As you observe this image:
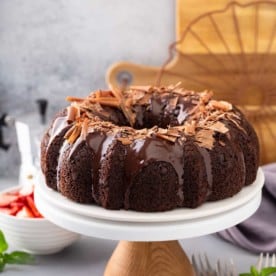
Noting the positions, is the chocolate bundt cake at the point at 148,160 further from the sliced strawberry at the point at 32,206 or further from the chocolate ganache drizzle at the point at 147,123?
the sliced strawberry at the point at 32,206

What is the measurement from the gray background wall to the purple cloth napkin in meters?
0.45

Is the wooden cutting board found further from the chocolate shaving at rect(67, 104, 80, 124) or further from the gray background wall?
the chocolate shaving at rect(67, 104, 80, 124)

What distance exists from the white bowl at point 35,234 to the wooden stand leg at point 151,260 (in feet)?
0.52

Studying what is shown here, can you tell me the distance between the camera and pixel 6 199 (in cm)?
117

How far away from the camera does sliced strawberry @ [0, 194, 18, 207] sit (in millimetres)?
1156

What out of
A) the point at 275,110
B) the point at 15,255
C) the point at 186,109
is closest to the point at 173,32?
the point at 275,110

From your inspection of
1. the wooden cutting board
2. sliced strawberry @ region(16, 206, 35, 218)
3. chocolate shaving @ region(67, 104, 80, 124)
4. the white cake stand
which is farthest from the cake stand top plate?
the wooden cutting board

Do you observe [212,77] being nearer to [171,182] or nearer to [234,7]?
[234,7]

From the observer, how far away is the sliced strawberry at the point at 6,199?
116 cm

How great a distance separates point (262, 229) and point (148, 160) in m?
0.40

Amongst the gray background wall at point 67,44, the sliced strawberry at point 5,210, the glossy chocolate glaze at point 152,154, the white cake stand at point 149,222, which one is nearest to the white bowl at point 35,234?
the sliced strawberry at point 5,210

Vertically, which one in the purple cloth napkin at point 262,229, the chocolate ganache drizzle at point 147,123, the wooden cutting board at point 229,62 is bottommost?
the purple cloth napkin at point 262,229

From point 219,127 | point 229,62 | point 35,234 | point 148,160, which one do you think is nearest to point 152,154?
point 148,160

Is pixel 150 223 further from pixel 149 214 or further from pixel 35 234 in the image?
pixel 35 234
